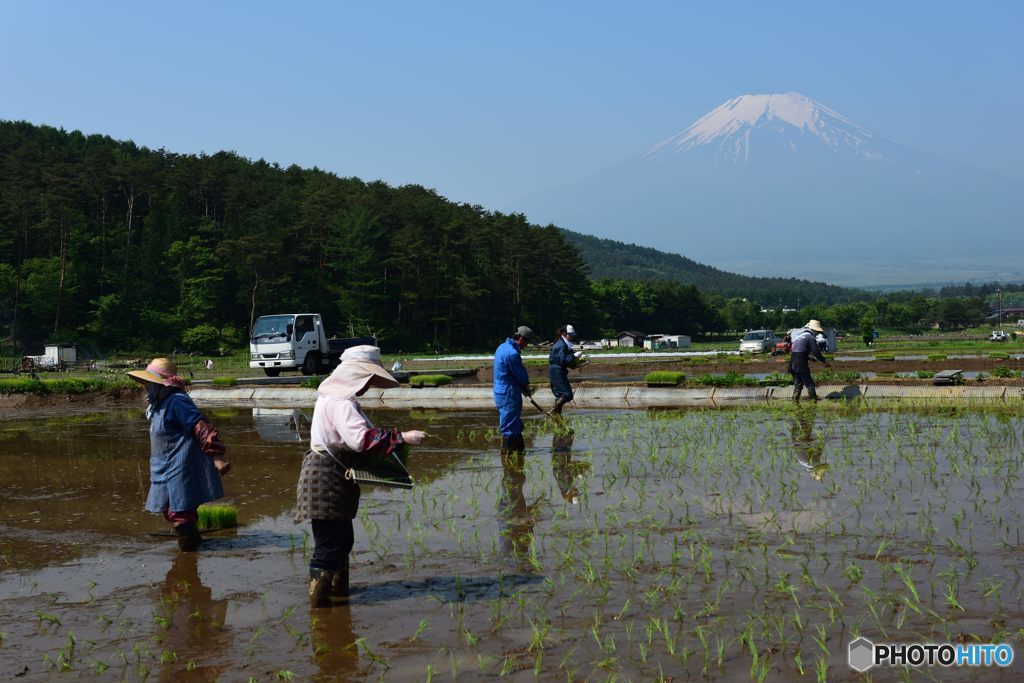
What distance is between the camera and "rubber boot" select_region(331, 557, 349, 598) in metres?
6.25

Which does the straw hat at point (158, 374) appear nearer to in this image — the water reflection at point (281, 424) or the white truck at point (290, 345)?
the water reflection at point (281, 424)

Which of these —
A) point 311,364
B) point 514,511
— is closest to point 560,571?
point 514,511

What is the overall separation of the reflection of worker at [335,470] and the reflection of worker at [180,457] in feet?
5.68

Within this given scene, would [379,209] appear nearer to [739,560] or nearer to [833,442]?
[833,442]

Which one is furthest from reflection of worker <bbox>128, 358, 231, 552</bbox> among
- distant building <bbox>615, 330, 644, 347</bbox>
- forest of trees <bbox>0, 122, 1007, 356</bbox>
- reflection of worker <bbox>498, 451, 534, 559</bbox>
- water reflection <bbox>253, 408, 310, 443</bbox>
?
distant building <bbox>615, 330, 644, 347</bbox>

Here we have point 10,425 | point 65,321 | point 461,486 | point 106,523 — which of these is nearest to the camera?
point 106,523

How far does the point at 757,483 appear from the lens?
9.47 meters

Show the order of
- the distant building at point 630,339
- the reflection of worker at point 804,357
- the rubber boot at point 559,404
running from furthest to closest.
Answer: the distant building at point 630,339, the reflection of worker at point 804,357, the rubber boot at point 559,404

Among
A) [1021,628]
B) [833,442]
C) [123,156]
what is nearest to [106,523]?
[1021,628]

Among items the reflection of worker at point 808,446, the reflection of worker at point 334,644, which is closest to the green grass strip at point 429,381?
the reflection of worker at point 808,446

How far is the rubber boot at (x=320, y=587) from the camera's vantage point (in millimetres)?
6102

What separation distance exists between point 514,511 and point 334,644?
3.52 m

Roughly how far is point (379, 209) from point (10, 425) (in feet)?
203

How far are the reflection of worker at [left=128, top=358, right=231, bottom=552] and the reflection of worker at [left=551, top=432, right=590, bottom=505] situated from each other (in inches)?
125
